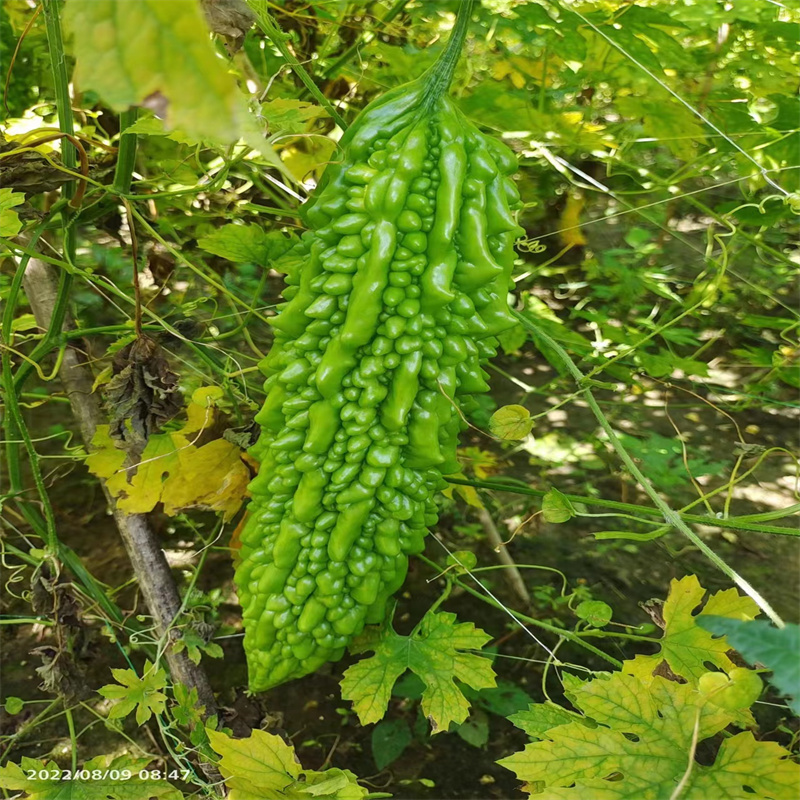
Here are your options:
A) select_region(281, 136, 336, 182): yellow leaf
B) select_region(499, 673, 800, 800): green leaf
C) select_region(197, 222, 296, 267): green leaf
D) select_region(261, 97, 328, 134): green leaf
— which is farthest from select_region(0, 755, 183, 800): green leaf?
select_region(281, 136, 336, 182): yellow leaf

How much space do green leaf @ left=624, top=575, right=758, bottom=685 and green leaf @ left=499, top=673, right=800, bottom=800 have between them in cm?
17

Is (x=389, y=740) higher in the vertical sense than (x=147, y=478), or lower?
lower

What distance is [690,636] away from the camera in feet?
3.32

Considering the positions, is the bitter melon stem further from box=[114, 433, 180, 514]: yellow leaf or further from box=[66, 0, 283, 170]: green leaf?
box=[114, 433, 180, 514]: yellow leaf

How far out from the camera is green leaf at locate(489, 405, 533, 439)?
1184 mm

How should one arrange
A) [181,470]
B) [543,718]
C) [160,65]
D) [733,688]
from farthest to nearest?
[181,470], [543,718], [733,688], [160,65]

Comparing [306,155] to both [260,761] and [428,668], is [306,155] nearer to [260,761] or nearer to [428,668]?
[428,668]

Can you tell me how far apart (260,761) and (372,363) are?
600 millimetres

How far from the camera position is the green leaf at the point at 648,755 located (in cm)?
77

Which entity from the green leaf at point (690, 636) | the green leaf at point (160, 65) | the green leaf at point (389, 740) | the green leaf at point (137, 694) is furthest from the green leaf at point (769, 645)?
the green leaf at point (389, 740)

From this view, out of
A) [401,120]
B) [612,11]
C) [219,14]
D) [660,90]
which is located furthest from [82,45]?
[660,90]

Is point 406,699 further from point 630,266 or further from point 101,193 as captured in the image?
point 630,266

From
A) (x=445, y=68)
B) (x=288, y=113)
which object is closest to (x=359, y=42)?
(x=288, y=113)

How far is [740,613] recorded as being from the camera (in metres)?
1.02
